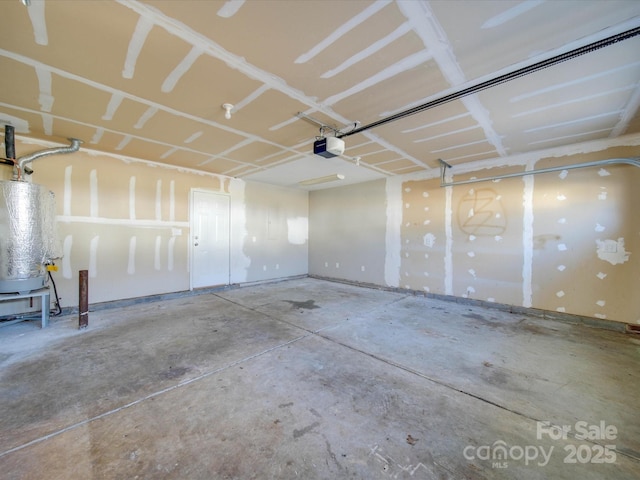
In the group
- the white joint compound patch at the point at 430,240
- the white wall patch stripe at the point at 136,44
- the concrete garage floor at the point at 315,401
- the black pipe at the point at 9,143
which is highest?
the white wall patch stripe at the point at 136,44

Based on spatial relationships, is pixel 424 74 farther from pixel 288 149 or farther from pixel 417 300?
pixel 417 300

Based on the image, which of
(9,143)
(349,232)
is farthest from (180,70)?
(349,232)

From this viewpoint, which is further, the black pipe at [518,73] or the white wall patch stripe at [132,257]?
the white wall patch stripe at [132,257]

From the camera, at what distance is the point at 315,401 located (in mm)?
1924

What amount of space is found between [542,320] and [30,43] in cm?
647

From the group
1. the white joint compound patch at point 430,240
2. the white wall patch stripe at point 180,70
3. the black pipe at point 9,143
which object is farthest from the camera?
the white joint compound patch at point 430,240

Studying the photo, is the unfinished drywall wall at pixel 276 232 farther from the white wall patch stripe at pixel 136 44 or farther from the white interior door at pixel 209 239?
the white wall patch stripe at pixel 136 44

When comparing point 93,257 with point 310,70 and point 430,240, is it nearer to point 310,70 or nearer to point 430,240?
point 310,70

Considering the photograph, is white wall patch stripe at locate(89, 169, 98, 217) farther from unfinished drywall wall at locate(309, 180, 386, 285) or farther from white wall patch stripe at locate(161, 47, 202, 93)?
unfinished drywall wall at locate(309, 180, 386, 285)

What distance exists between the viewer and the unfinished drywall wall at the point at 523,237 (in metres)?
3.49

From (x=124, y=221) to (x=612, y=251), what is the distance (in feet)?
25.0

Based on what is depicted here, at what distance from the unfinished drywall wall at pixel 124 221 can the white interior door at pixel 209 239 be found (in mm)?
138

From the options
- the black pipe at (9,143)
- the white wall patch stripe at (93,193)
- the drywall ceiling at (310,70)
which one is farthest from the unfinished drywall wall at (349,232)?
the black pipe at (9,143)

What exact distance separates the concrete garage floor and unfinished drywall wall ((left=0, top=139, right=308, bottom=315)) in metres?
1.06
